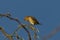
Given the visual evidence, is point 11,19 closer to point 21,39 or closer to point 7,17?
point 7,17

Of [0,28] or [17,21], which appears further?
[0,28]

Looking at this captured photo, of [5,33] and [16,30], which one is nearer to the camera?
[5,33]

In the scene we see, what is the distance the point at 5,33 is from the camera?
4.15m

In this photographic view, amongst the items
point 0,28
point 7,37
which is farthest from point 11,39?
point 0,28

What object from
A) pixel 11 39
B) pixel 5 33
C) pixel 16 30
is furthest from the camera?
pixel 16 30

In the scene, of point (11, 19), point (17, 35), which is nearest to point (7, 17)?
point (11, 19)

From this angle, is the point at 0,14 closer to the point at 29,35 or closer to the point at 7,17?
the point at 7,17

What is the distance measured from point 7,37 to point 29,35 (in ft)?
1.15

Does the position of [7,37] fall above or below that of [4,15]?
below

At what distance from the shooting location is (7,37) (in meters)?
4.08

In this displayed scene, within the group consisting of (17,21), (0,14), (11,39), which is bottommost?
(11,39)

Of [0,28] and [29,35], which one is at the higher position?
[0,28]

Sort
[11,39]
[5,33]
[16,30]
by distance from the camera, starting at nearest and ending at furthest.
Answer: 1. [11,39]
2. [5,33]
3. [16,30]

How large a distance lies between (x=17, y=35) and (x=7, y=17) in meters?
0.39
